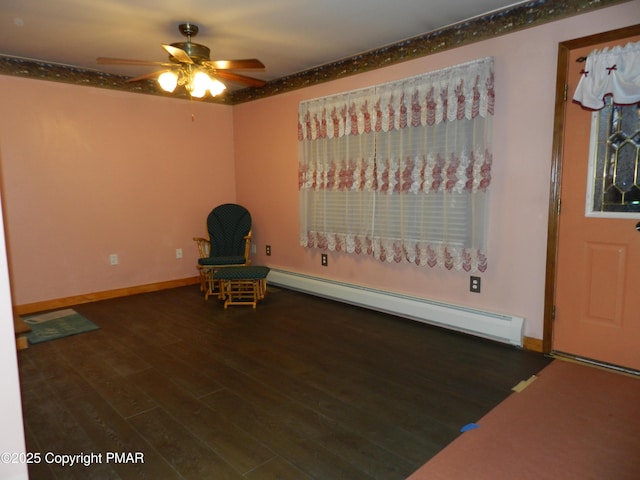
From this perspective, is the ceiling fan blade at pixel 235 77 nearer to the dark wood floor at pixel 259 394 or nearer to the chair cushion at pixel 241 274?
the chair cushion at pixel 241 274

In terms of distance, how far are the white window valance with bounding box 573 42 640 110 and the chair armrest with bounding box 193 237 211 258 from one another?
3.92 meters

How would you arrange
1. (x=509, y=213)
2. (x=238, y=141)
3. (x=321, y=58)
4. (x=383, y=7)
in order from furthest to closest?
(x=238, y=141), (x=321, y=58), (x=509, y=213), (x=383, y=7)

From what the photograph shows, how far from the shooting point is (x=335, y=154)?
4.28 metres

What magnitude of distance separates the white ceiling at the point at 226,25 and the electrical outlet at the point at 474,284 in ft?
6.64

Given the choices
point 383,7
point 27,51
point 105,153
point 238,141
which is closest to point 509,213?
point 383,7

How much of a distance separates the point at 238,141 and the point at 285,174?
1.06 m

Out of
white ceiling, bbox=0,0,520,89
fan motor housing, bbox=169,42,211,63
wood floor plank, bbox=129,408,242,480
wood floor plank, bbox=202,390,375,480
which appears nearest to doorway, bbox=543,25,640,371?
white ceiling, bbox=0,0,520,89

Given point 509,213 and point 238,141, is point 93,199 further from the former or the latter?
point 509,213

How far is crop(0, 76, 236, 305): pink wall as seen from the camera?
4.05 metres

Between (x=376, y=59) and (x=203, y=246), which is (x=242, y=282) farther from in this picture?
(x=376, y=59)

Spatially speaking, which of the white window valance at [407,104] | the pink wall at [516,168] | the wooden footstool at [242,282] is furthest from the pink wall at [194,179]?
the wooden footstool at [242,282]

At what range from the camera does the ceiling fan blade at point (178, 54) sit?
107 inches

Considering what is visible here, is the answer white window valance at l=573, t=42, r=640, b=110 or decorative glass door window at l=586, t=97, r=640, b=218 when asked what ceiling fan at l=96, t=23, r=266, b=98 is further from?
decorative glass door window at l=586, t=97, r=640, b=218

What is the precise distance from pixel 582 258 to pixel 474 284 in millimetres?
807
